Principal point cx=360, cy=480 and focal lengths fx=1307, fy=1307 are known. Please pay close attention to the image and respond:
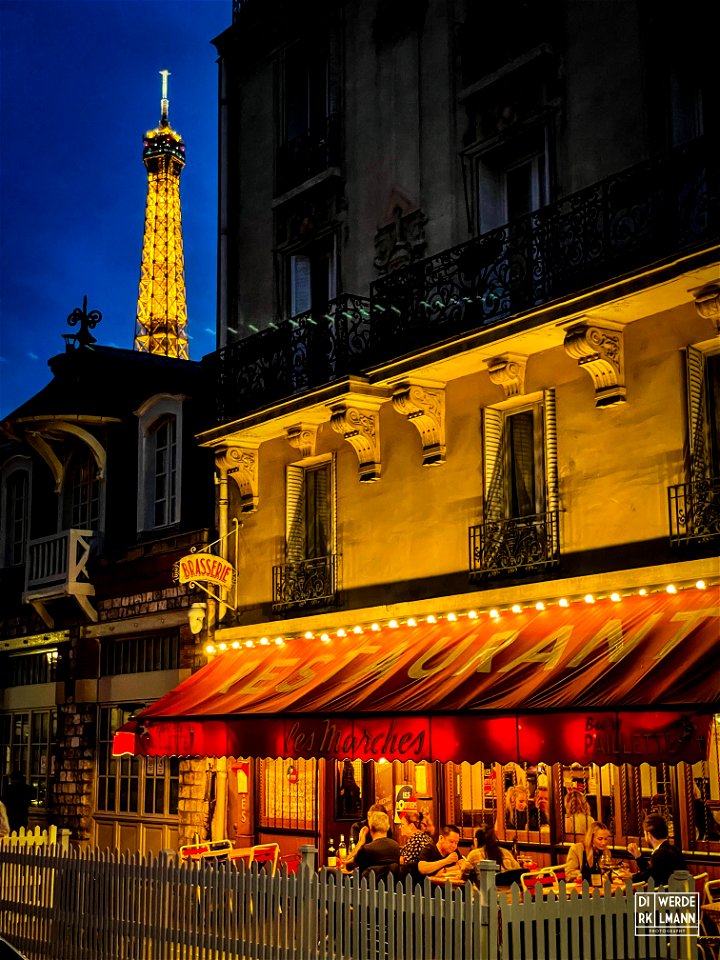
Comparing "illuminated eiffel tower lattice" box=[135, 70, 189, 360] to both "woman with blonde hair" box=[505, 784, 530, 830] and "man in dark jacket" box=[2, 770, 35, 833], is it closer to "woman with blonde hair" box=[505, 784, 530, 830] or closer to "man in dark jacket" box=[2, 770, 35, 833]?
"man in dark jacket" box=[2, 770, 35, 833]

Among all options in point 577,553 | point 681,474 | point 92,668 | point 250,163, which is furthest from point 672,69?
point 92,668

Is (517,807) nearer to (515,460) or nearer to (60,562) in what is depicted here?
(515,460)

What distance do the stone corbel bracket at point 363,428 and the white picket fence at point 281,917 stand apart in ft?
20.6

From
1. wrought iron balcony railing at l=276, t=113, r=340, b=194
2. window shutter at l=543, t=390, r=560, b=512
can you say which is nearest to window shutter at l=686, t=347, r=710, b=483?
window shutter at l=543, t=390, r=560, b=512

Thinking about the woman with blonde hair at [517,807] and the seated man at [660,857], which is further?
the woman with blonde hair at [517,807]

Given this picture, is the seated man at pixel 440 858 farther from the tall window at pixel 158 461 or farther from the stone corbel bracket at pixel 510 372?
the tall window at pixel 158 461

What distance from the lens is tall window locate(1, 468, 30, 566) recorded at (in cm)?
2617

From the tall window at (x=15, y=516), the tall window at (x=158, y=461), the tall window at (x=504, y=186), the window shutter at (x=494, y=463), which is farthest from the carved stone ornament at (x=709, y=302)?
the tall window at (x=15, y=516)

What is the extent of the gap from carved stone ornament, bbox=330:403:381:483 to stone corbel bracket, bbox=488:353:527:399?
7.60 ft

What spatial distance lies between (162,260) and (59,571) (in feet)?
169

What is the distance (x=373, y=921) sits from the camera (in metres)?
9.76

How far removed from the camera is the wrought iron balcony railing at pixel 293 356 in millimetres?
17031

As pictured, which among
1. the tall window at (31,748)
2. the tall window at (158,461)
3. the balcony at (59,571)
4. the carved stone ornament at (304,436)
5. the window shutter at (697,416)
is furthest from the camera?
the tall window at (31,748)

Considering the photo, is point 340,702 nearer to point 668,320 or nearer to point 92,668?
point 668,320
